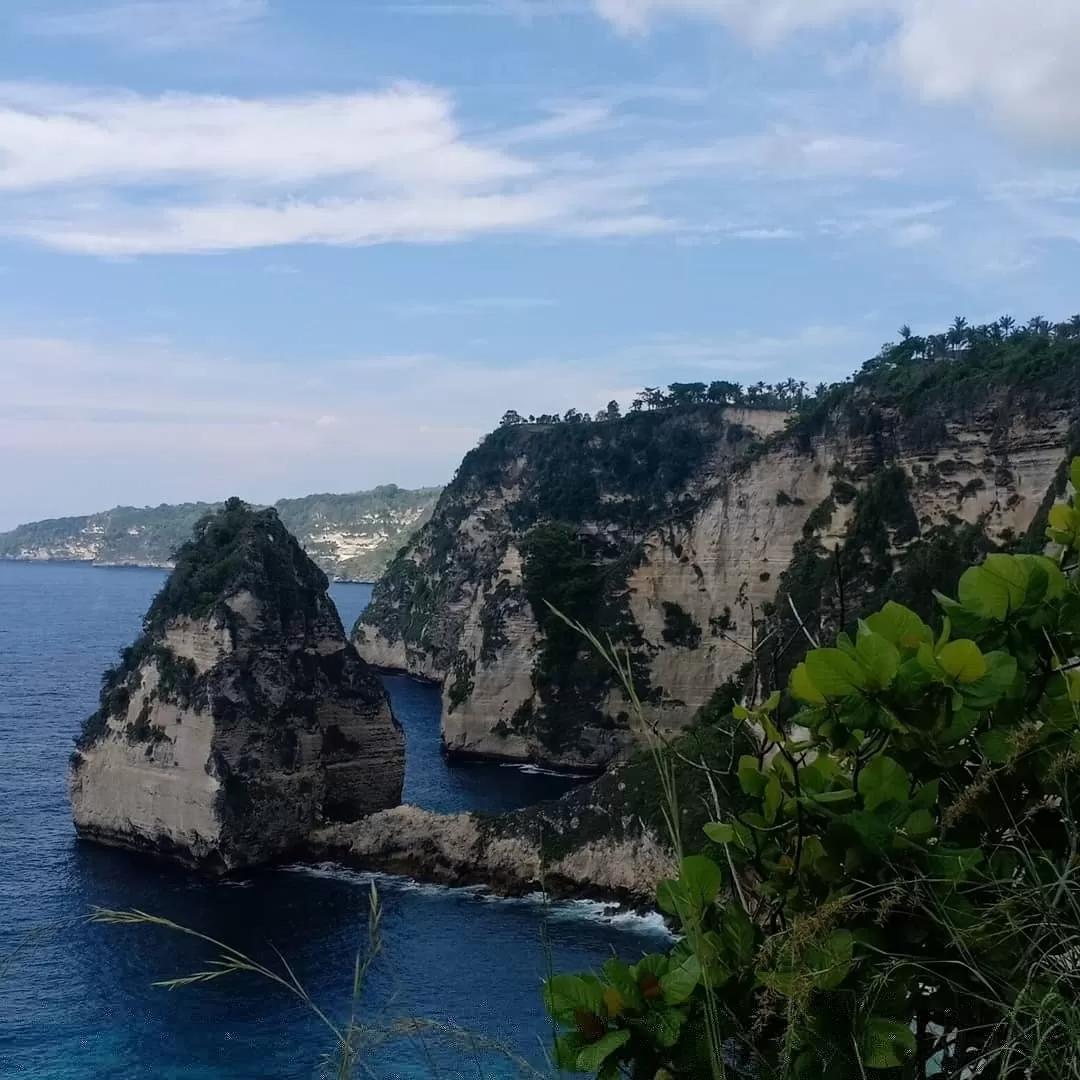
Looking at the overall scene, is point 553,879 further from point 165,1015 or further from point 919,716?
point 919,716

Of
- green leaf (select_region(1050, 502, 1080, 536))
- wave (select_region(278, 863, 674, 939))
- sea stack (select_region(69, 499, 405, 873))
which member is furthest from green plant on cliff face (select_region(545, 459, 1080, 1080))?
sea stack (select_region(69, 499, 405, 873))

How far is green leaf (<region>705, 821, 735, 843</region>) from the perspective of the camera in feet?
10.8

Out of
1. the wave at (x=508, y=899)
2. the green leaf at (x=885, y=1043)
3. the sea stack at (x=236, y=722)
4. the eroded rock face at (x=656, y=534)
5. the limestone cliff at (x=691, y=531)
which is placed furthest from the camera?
the eroded rock face at (x=656, y=534)

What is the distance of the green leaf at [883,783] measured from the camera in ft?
10.7

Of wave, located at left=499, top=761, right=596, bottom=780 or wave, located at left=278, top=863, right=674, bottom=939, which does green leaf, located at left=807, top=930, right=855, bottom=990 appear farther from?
wave, located at left=499, top=761, right=596, bottom=780

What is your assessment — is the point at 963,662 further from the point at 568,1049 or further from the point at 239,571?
the point at 239,571

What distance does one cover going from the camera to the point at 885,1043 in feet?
10.1

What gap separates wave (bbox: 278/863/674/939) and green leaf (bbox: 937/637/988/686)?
98.3 feet

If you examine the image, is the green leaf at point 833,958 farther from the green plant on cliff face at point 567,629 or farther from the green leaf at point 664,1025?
the green plant on cliff face at point 567,629

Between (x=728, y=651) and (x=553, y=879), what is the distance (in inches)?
927

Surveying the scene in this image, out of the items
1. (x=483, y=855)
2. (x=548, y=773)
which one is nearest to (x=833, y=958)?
(x=483, y=855)

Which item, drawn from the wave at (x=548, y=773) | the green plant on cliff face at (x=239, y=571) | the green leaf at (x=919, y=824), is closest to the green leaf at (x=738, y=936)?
the green leaf at (x=919, y=824)

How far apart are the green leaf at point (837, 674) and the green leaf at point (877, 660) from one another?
2 centimetres

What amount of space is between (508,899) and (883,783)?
34916 mm
